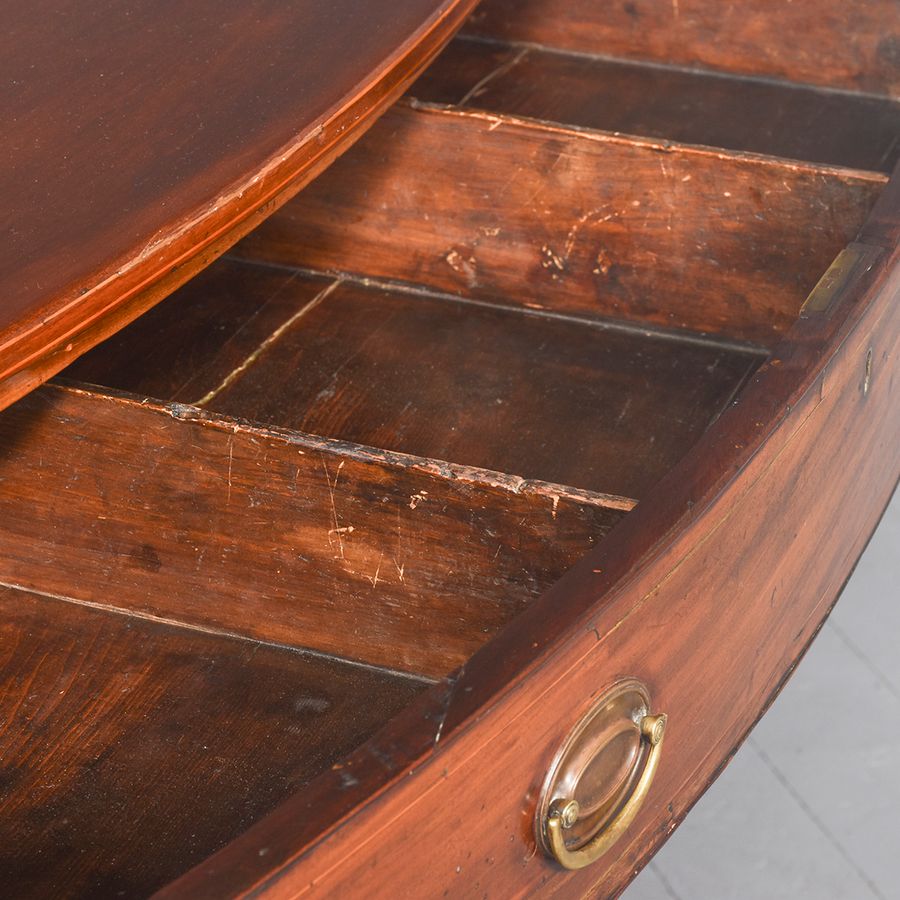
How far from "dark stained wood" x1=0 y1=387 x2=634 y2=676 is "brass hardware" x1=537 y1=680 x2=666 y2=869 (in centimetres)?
16

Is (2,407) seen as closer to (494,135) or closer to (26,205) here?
(26,205)

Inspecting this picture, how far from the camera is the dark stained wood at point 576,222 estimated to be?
1208 millimetres

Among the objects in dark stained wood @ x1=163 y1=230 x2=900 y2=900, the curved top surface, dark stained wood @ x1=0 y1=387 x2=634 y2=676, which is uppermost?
the curved top surface

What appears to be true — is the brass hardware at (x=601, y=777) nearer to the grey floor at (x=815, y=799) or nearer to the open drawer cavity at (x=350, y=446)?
the open drawer cavity at (x=350, y=446)

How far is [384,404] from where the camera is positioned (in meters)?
1.17

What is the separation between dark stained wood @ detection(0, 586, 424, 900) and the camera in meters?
0.87

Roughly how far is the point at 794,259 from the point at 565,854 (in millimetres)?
650

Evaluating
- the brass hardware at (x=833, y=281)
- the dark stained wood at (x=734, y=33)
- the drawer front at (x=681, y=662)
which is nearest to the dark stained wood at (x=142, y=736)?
the drawer front at (x=681, y=662)

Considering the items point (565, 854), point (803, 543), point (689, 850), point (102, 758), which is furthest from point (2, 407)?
point (689, 850)

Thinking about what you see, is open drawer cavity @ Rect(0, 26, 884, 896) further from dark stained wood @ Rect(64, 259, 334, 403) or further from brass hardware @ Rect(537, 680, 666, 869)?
brass hardware @ Rect(537, 680, 666, 869)

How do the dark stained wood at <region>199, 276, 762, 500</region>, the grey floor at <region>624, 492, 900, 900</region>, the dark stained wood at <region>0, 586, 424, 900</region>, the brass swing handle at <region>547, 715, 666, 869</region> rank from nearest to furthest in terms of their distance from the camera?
the brass swing handle at <region>547, 715, 666, 869</region>
the dark stained wood at <region>0, 586, 424, 900</region>
the dark stained wood at <region>199, 276, 762, 500</region>
the grey floor at <region>624, 492, 900, 900</region>

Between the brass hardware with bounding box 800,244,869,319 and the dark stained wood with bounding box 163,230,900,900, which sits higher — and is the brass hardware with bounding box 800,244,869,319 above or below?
above

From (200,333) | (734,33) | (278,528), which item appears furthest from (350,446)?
(734,33)

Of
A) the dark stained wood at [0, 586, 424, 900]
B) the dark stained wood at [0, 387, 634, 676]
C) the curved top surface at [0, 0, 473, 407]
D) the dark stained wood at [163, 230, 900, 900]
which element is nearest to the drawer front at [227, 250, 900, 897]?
the dark stained wood at [163, 230, 900, 900]
